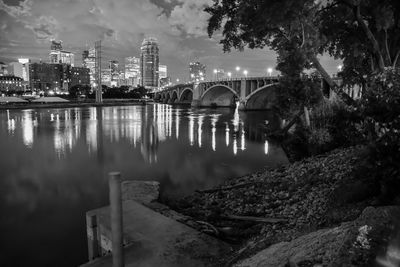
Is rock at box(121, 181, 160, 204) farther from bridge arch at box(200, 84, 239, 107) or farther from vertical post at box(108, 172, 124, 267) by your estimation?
bridge arch at box(200, 84, 239, 107)

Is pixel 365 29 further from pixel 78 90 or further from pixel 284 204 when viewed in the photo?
pixel 78 90

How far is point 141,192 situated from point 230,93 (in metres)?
86.3

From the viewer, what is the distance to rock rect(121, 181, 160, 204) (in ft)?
32.3

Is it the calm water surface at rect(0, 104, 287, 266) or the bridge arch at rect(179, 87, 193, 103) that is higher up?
the bridge arch at rect(179, 87, 193, 103)

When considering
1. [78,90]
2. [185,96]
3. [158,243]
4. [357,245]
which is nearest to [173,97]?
[185,96]

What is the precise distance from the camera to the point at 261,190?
10.7m

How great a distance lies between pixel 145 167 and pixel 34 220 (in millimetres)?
8094

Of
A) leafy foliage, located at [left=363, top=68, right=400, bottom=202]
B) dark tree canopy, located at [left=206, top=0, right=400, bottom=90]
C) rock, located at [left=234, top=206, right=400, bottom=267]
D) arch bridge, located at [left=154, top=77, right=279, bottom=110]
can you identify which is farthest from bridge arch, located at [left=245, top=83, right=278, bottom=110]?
rock, located at [left=234, top=206, right=400, bottom=267]

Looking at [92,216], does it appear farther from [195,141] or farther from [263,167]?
[195,141]

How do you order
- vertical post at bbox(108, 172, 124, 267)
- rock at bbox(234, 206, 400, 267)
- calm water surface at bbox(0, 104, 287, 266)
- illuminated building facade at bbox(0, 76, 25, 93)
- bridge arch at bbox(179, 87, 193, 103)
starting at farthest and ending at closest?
1. illuminated building facade at bbox(0, 76, 25, 93)
2. bridge arch at bbox(179, 87, 193, 103)
3. calm water surface at bbox(0, 104, 287, 266)
4. vertical post at bbox(108, 172, 124, 267)
5. rock at bbox(234, 206, 400, 267)

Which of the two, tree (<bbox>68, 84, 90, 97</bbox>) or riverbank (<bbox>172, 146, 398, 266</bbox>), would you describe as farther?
tree (<bbox>68, 84, 90, 97</bbox>)

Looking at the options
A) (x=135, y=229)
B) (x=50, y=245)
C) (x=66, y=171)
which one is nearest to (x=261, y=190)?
(x=135, y=229)

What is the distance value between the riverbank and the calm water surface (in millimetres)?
2954

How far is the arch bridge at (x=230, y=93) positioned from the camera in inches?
2579
